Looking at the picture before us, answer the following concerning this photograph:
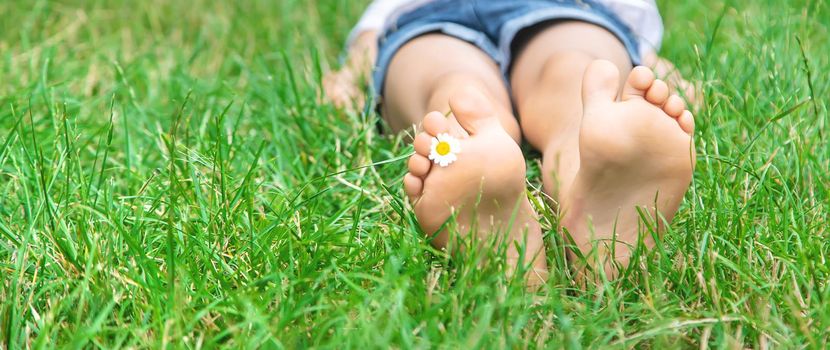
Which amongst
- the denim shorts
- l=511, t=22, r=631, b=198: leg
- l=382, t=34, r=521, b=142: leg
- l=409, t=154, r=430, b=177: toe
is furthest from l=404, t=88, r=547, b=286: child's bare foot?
the denim shorts

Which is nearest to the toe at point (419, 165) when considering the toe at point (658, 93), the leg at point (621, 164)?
the leg at point (621, 164)

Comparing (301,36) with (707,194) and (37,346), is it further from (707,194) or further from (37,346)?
(37,346)

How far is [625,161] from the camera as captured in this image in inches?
44.6

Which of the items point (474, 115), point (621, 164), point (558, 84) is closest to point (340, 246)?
point (474, 115)

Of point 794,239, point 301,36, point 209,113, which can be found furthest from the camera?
point 301,36

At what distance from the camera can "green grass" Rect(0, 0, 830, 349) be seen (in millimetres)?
1023

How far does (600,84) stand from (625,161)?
0.36ft

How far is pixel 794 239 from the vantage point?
1239mm

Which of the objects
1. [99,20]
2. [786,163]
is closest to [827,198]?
[786,163]

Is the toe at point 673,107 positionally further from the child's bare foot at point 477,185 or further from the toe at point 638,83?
the child's bare foot at point 477,185

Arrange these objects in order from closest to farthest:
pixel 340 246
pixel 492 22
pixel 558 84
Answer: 1. pixel 340 246
2. pixel 558 84
3. pixel 492 22

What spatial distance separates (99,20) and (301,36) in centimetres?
54

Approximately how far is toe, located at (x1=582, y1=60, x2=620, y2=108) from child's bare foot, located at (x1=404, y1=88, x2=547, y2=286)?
12cm

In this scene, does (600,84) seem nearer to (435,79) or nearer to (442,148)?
(442,148)
